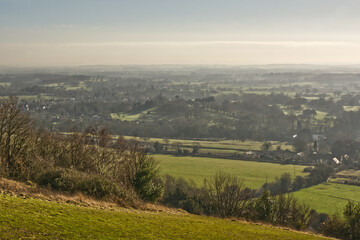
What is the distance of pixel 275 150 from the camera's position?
333 feet

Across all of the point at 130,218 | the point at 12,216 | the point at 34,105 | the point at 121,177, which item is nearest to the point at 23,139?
the point at 121,177

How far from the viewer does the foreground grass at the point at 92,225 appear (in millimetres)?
14531

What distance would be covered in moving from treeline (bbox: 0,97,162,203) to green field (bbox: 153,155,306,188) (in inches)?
1130

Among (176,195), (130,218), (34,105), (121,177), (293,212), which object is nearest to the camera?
(130,218)

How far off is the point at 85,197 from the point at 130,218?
415cm

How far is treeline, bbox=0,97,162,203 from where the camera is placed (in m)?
24.6

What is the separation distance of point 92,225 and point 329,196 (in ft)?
165

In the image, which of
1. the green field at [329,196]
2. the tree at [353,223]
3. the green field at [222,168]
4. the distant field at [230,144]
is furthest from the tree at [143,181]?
the distant field at [230,144]

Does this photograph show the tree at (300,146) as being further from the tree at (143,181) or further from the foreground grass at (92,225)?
the foreground grass at (92,225)

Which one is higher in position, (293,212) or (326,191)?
(293,212)

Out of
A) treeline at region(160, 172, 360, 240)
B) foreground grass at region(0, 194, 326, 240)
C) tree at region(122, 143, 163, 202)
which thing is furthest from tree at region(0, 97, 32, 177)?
treeline at region(160, 172, 360, 240)

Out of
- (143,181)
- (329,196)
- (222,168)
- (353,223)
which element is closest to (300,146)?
(222,168)

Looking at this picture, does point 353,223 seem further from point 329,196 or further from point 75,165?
point 329,196

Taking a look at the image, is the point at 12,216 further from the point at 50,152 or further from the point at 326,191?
the point at 326,191
